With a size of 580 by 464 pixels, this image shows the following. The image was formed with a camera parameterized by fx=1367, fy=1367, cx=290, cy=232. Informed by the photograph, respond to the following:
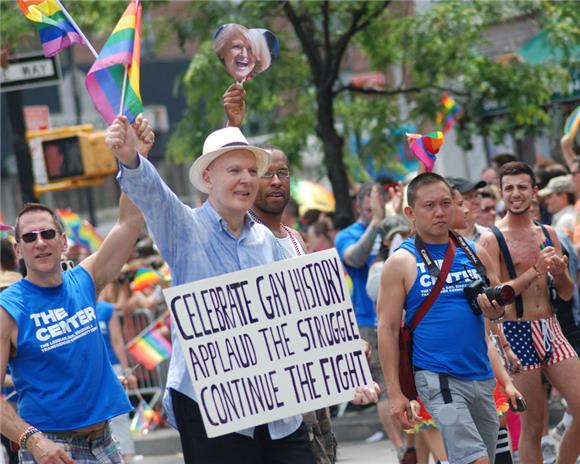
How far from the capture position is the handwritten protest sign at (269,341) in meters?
5.48

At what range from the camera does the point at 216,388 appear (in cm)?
548

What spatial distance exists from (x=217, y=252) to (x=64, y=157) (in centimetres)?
1055

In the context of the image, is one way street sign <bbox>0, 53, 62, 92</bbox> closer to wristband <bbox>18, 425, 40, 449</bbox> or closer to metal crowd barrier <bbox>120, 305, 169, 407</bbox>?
metal crowd barrier <bbox>120, 305, 169, 407</bbox>

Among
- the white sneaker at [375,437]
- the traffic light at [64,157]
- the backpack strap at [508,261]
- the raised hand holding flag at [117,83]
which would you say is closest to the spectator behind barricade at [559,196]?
the white sneaker at [375,437]

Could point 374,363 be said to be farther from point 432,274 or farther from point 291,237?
point 432,274

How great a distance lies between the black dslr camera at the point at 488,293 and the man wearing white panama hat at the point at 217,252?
5.25 ft

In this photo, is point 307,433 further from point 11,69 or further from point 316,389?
point 11,69

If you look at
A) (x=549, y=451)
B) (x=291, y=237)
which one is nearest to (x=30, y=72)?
(x=549, y=451)

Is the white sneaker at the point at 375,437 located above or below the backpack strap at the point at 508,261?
below

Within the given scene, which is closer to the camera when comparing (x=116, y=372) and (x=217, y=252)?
(x=217, y=252)

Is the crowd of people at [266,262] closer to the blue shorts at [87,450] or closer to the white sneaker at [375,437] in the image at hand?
the blue shorts at [87,450]

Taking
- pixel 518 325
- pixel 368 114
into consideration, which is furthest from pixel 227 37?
pixel 368 114

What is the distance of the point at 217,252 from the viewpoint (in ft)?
18.7

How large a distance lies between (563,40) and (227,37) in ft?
32.0
